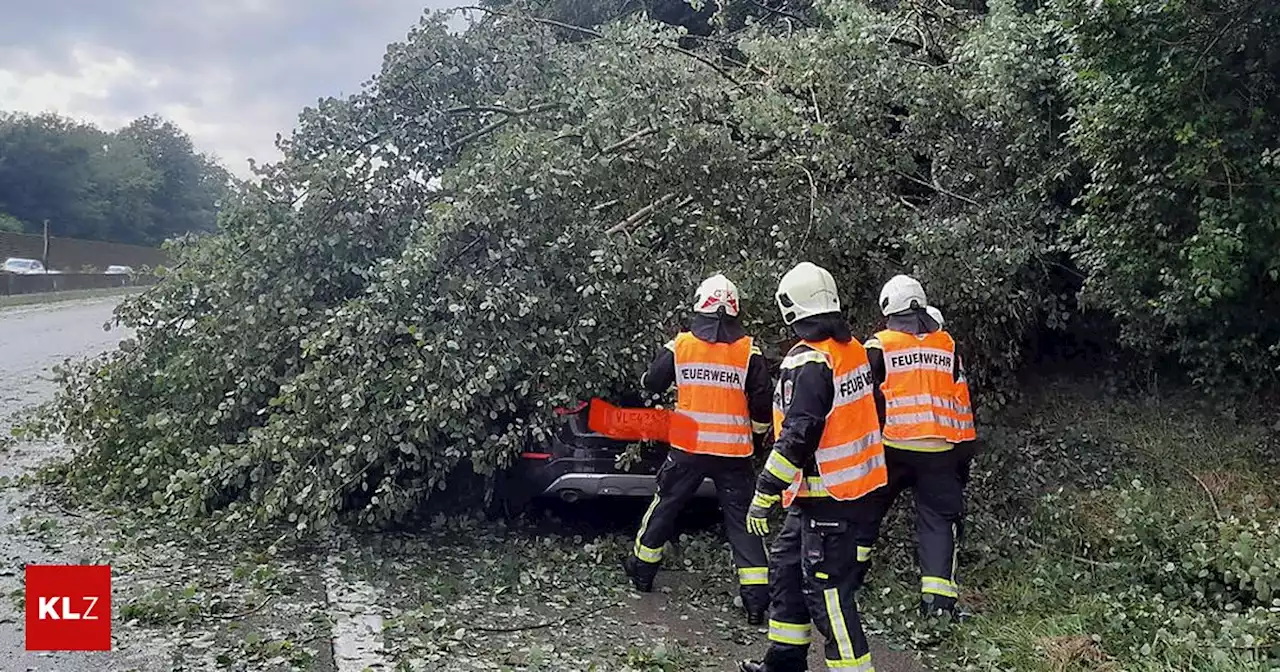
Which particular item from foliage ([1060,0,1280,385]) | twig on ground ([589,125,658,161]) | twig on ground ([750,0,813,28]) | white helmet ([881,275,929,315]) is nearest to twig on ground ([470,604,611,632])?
white helmet ([881,275,929,315])

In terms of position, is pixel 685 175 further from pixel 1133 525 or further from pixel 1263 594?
pixel 1263 594

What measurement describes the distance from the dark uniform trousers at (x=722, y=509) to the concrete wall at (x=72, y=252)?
34.2 meters

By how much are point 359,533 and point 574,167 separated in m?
2.47

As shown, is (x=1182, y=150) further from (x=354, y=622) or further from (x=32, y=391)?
(x=32, y=391)

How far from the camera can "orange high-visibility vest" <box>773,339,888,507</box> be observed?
391cm

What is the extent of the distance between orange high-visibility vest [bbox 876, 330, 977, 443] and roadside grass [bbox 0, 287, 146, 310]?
19.3m

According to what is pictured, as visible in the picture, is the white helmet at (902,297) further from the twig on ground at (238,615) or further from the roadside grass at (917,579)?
the twig on ground at (238,615)

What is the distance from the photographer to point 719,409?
4.83m

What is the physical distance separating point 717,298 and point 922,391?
1.07 meters

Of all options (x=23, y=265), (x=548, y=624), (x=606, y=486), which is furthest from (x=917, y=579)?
(x=23, y=265)

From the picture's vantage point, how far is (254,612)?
14.6ft

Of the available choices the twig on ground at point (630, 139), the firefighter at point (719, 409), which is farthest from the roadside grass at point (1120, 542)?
the twig on ground at point (630, 139)

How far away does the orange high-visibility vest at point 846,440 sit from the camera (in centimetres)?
391

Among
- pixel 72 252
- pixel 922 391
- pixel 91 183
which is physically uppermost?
pixel 91 183
